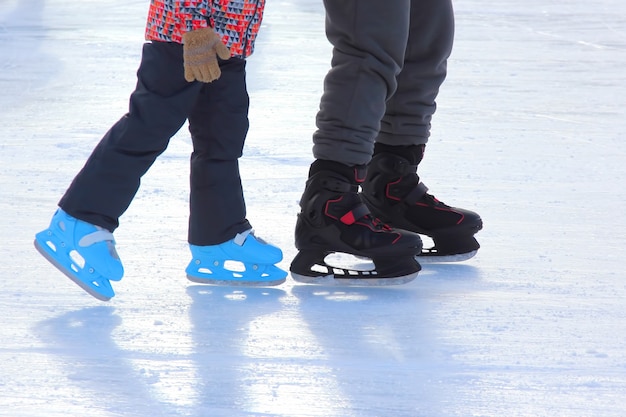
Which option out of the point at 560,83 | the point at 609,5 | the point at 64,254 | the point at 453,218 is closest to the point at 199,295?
the point at 64,254

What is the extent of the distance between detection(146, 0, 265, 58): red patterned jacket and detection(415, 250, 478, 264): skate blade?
0.54 m

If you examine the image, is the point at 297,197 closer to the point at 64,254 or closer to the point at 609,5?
the point at 64,254

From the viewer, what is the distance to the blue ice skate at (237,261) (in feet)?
5.96

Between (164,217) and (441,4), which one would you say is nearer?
(441,4)

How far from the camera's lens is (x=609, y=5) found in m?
6.48

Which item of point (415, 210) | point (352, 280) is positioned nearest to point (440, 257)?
point (415, 210)

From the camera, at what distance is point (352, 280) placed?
1.84m

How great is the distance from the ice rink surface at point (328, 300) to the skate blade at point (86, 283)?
0.02 meters

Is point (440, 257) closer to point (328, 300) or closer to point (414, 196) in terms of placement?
point (414, 196)

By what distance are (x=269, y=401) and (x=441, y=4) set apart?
0.96 metres

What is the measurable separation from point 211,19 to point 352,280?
0.52 meters

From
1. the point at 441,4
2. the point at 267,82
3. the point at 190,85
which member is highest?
the point at 441,4

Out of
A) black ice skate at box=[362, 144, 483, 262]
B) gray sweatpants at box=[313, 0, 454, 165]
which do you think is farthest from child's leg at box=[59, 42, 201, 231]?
black ice skate at box=[362, 144, 483, 262]

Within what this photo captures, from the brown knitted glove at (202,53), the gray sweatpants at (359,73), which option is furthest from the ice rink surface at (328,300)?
the brown knitted glove at (202,53)
